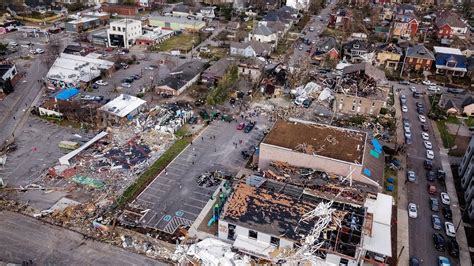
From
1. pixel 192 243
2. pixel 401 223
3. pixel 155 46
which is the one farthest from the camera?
pixel 155 46

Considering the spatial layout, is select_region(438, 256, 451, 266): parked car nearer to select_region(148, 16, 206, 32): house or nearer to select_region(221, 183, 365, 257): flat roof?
select_region(221, 183, 365, 257): flat roof

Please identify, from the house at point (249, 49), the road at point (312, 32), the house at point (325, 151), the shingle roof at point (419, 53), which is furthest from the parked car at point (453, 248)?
the house at point (249, 49)

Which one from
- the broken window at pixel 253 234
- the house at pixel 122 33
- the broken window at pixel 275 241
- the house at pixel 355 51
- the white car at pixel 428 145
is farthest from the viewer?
the house at pixel 122 33

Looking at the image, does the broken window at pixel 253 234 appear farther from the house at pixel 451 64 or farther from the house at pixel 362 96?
the house at pixel 451 64

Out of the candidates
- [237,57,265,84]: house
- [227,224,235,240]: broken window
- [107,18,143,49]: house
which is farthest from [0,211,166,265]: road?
[107,18,143,49]: house

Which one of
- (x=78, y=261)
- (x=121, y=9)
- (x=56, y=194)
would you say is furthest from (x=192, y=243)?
(x=121, y=9)

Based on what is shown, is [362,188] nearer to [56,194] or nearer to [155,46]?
[56,194]
